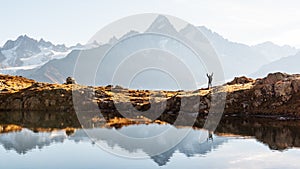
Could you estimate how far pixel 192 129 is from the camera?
295ft

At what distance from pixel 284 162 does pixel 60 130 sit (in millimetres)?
52547

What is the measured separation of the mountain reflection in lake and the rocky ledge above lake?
2931 cm

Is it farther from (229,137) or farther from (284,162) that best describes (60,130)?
(284,162)

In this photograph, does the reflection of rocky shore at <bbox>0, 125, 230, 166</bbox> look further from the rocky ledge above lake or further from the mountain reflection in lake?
the rocky ledge above lake

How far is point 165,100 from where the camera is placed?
13412cm

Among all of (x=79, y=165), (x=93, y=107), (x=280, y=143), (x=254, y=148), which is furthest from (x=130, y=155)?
(x=93, y=107)

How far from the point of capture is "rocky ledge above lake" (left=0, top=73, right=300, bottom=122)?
118m

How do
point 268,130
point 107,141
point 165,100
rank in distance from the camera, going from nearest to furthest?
point 107,141, point 268,130, point 165,100

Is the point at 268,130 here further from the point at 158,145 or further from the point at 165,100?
the point at 165,100

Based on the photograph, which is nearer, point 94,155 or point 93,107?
point 94,155

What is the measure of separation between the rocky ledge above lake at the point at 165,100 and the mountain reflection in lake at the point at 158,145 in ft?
96.2

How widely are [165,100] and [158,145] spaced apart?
66.6 m

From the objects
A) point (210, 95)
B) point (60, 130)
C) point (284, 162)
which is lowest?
point (284, 162)

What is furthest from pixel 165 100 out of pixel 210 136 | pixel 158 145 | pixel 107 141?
pixel 158 145
